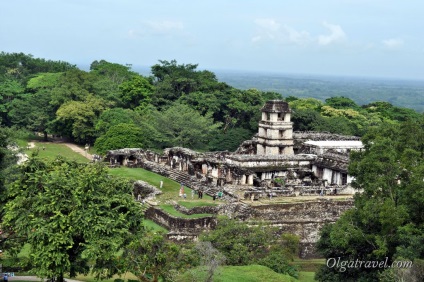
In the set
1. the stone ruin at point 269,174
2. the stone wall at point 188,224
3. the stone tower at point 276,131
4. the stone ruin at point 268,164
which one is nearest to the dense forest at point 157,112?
the stone ruin at point 269,174

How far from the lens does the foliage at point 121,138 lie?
56.3 m

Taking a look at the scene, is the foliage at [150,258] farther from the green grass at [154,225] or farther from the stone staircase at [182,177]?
the stone staircase at [182,177]

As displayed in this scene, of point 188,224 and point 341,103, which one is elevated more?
point 341,103

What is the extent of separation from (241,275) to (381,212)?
6.03 meters

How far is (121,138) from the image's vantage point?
56.8m

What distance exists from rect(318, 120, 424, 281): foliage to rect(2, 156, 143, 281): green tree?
8894 millimetres

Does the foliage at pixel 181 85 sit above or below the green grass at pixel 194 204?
above

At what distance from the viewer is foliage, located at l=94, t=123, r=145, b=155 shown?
56281 mm

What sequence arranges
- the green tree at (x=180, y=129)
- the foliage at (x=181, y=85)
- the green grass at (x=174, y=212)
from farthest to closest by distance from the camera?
the foliage at (x=181, y=85) < the green tree at (x=180, y=129) < the green grass at (x=174, y=212)

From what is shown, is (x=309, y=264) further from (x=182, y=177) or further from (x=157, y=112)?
(x=157, y=112)

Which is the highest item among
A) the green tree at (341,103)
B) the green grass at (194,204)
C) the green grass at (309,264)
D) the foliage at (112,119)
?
the green tree at (341,103)

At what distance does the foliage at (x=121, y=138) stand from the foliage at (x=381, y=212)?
31.0 metres

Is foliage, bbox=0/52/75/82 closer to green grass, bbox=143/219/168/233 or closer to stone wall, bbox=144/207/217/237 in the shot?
green grass, bbox=143/219/168/233

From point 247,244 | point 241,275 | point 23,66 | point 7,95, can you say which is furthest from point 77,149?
point 23,66
